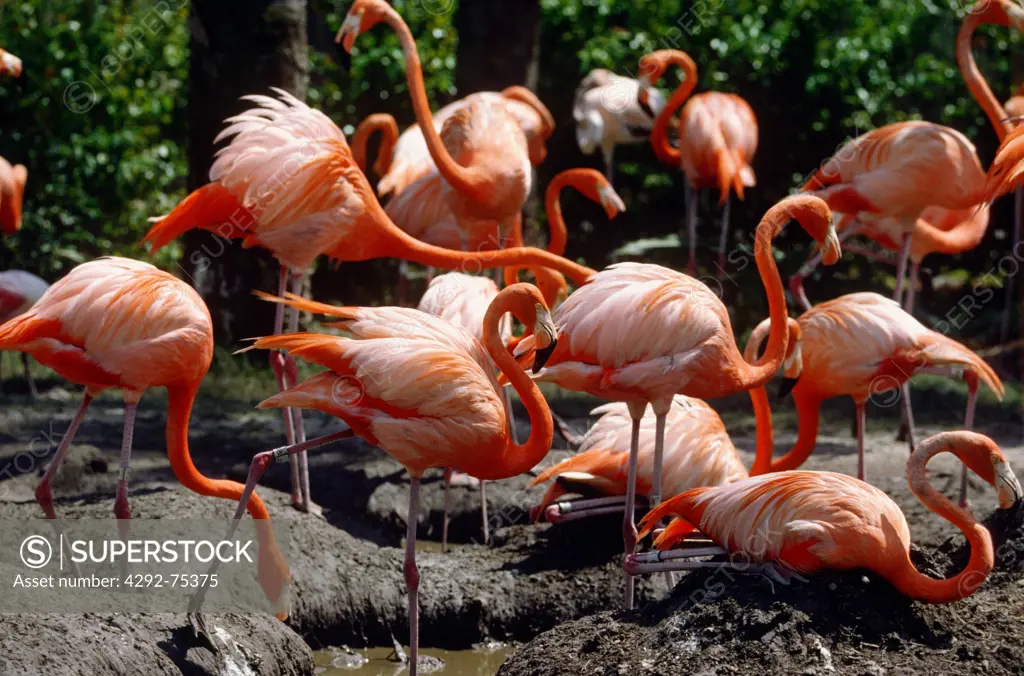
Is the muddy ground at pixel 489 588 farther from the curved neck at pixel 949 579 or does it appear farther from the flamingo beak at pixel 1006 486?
the flamingo beak at pixel 1006 486

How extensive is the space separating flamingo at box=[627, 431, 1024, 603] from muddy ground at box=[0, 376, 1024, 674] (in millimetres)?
86

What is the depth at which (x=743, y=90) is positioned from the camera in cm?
959

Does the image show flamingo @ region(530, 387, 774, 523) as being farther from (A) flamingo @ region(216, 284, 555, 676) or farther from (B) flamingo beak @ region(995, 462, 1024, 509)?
(B) flamingo beak @ region(995, 462, 1024, 509)

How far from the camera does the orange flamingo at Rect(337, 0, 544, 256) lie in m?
6.05

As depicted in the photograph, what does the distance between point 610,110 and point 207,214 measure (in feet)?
13.2

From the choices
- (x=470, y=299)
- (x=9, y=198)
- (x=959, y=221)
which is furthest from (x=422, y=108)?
(x=959, y=221)

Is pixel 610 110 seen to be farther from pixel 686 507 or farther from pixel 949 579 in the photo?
pixel 949 579

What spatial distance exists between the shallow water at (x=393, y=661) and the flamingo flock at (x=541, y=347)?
1.32 feet

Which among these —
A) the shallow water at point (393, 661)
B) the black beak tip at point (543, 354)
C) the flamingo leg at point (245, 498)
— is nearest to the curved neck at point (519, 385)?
the black beak tip at point (543, 354)

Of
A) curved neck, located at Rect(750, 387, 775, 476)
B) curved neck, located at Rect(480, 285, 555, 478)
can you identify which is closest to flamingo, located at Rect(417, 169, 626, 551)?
curved neck, located at Rect(480, 285, 555, 478)

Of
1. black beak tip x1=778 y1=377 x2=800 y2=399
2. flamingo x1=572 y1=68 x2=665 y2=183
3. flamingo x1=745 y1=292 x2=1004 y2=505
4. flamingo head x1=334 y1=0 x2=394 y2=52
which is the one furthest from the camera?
flamingo x1=572 y1=68 x2=665 y2=183

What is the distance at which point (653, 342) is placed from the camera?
4.54 metres

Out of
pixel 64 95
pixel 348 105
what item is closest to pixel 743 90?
pixel 348 105

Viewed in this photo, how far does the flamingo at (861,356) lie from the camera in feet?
17.9
